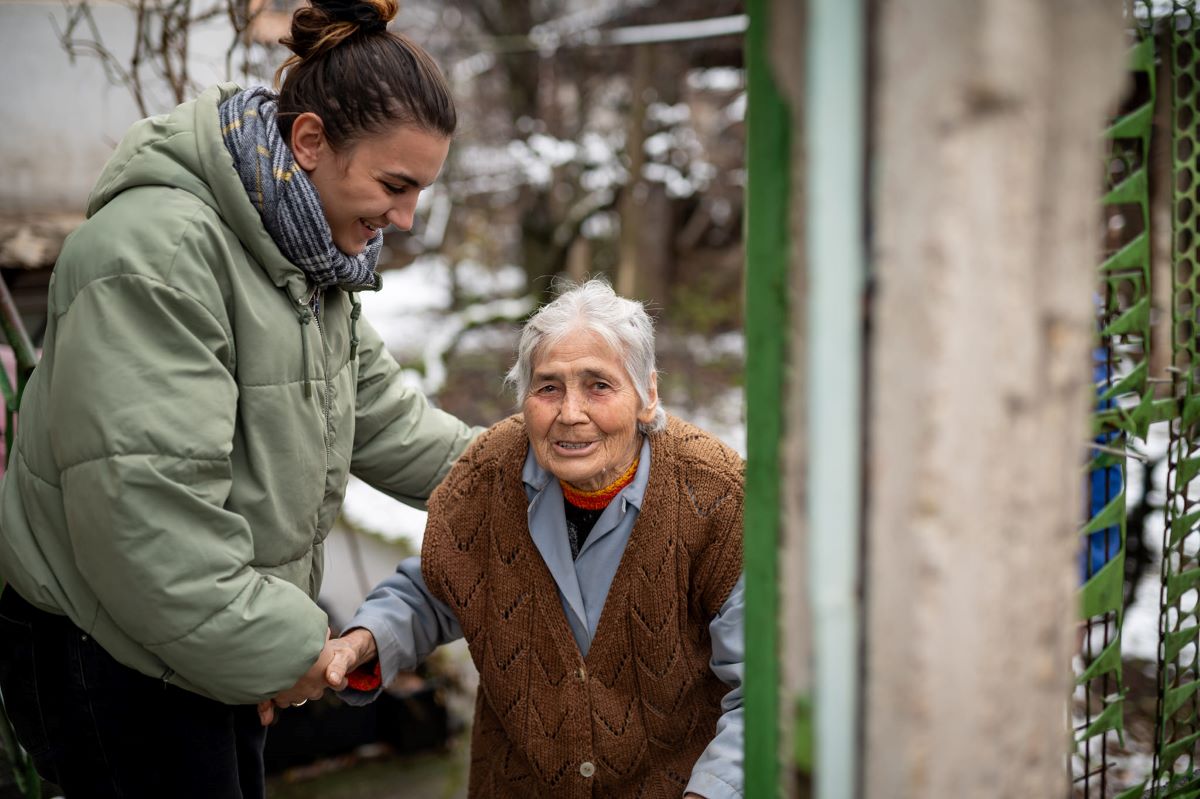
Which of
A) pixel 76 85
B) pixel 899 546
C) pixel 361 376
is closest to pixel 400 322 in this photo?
pixel 76 85

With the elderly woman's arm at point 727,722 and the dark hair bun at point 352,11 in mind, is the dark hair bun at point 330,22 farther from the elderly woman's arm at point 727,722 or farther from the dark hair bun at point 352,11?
the elderly woman's arm at point 727,722

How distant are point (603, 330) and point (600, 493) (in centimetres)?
32

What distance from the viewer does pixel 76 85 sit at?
13.9 ft

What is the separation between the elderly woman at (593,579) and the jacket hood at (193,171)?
586 mm

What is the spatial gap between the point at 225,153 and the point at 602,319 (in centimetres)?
75

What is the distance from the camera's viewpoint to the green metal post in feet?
2.80

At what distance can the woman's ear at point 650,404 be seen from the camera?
2.04m

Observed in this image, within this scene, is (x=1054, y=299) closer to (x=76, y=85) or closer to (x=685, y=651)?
(x=685, y=651)

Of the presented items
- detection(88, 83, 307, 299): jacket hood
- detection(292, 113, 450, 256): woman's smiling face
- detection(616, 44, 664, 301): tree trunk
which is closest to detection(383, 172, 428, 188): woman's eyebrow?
detection(292, 113, 450, 256): woman's smiling face

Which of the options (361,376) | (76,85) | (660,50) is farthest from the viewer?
(660,50)

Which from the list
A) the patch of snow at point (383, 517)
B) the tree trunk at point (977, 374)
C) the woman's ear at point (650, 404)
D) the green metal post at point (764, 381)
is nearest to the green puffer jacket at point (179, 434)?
the woman's ear at point (650, 404)

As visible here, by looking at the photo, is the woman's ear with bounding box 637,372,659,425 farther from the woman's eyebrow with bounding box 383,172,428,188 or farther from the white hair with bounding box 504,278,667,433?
the woman's eyebrow with bounding box 383,172,428,188

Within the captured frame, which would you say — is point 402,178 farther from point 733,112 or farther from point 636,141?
point 733,112

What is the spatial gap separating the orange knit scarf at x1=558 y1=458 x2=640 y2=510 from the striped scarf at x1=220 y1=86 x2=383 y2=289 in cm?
65
